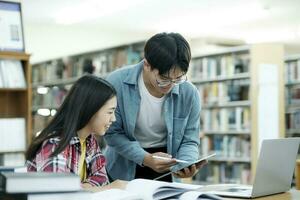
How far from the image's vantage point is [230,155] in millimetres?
6410

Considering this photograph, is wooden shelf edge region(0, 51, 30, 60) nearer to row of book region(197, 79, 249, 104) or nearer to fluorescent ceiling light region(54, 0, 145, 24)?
row of book region(197, 79, 249, 104)

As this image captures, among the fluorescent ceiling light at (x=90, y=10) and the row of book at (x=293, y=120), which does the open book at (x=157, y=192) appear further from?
the fluorescent ceiling light at (x=90, y=10)

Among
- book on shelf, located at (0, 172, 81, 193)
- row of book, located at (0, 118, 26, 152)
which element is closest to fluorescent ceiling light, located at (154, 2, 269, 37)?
row of book, located at (0, 118, 26, 152)

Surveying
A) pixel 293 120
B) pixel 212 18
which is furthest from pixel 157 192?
pixel 212 18

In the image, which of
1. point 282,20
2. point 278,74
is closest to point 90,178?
point 278,74

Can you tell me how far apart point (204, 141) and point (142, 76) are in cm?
463

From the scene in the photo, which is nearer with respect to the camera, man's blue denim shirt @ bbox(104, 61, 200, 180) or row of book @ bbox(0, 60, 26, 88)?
man's blue denim shirt @ bbox(104, 61, 200, 180)

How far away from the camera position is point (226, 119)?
6.45 m

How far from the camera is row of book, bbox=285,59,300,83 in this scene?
645 centimetres

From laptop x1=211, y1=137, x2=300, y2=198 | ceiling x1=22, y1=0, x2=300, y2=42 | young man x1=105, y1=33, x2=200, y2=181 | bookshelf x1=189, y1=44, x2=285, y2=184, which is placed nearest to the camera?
laptop x1=211, y1=137, x2=300, y2=198

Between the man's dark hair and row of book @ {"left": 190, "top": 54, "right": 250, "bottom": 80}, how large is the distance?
4292 mm

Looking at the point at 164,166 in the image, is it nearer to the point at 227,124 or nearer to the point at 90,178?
the point at 90,178

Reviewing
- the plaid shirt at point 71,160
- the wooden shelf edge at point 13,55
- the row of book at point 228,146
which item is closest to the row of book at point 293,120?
the row of book at point 228,146

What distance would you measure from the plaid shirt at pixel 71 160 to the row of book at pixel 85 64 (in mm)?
4052
